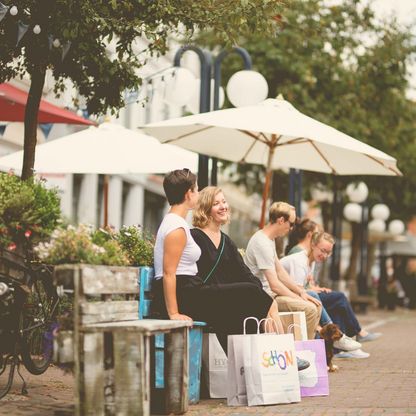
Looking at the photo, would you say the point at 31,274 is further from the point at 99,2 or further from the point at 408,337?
the point at 408,337

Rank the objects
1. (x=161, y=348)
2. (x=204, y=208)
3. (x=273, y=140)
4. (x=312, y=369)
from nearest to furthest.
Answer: (x=161, y=348), (x=312, y=369), (x=204, y=208), (x=273, y=140)

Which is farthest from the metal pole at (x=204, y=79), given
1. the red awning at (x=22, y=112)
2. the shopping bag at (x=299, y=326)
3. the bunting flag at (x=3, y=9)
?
the bunting flag at (x=3, y=9)

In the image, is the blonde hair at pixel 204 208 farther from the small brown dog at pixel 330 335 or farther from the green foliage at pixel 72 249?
the small brown dog at pixel 330 335

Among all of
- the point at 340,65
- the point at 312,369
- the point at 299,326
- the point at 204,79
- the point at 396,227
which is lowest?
the point at 312,369

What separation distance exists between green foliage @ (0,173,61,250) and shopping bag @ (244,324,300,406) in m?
1.74

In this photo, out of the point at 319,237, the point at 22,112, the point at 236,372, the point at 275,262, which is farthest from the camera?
the point at 22,112

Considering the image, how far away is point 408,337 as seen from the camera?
19.5 m

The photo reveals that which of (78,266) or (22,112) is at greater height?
(22,112)

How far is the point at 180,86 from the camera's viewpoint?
15.0 meters

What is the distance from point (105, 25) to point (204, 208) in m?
1.85

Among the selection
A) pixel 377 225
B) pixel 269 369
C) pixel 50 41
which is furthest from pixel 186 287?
pixel 377 225

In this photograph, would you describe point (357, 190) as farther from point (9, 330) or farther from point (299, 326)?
point (9, 330)

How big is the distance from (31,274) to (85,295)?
1306 mm

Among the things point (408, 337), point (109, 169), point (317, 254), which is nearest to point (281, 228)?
point (317, 254)
